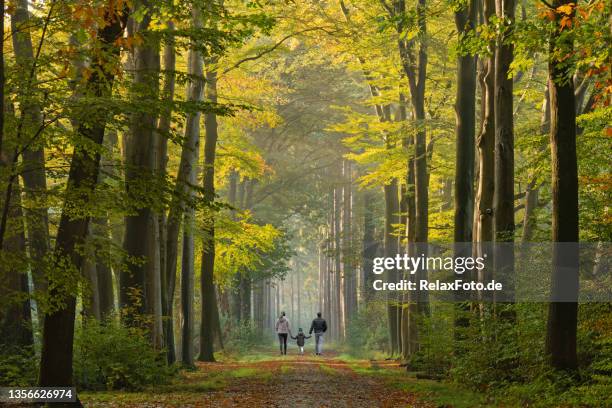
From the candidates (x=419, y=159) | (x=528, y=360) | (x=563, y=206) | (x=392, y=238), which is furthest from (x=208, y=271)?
(x=563, y=206)

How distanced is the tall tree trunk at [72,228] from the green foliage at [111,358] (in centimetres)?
297

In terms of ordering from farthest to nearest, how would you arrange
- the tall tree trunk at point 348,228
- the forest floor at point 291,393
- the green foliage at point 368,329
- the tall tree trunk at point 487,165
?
the tall tree trunk at point 348,228
the green foliage at point 368,329
the tall tree trunk at point 487,165
the forest floor at point 291,393

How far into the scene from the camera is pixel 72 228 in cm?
1033

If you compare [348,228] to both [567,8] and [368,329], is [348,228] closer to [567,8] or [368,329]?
[368,329]

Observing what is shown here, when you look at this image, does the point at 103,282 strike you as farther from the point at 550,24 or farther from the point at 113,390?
the point at 550,24

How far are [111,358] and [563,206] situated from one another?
328 inches

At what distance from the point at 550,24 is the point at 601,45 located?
Answer: 1.29 metres

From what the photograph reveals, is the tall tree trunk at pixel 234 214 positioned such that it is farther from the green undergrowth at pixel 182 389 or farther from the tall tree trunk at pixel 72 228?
the tall tree trunk at pixel 72 228

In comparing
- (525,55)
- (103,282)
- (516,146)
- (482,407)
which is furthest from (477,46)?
(103,282)

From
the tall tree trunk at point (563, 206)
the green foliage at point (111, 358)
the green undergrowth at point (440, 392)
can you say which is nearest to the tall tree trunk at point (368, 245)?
the green undergrowth at point (440, 392)

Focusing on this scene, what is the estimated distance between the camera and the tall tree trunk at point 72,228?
31.3 ft

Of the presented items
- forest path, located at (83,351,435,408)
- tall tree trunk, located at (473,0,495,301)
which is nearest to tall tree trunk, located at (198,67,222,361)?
forest path, located at (83,351,435,408)

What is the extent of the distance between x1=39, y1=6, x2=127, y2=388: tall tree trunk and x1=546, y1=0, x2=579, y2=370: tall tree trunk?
6181 millimetres

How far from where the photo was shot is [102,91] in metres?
9.55
